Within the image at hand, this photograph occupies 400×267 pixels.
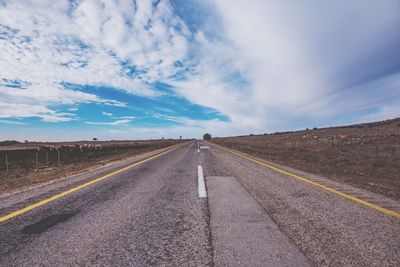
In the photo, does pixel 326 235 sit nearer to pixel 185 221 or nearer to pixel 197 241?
pixel 197 241

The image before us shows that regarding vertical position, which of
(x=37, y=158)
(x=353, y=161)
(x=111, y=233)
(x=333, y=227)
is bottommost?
(x=353, y=161)

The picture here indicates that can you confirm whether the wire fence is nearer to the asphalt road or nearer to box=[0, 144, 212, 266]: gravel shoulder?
box=[0, 144, 212, 266]: gravel shoulder

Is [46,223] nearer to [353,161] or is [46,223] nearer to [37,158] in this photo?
[353,161]

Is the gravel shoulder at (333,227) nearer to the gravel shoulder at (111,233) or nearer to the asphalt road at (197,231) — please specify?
the asphalt road at (197,231)

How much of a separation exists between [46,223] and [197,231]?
2.39m

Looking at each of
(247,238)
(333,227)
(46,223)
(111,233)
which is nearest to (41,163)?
(46,223)

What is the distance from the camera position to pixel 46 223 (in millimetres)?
3271

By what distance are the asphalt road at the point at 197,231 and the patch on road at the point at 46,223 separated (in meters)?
0.01

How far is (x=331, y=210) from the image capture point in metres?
3.83

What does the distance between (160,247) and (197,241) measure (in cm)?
48

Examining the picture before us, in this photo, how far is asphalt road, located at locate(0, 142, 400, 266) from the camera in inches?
91.7

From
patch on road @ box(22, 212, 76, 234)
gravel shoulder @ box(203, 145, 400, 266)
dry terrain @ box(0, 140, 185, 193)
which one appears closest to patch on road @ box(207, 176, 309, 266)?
gravel shoulder @ box(203, 145, 400, 266)

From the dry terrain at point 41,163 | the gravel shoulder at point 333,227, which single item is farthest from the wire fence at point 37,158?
the gravel shoulder at point 333,227

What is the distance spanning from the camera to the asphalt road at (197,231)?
2330 millimetres
